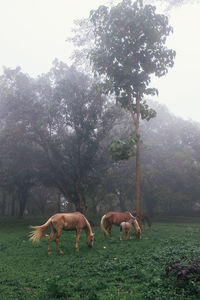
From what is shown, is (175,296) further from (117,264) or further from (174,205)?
(174,205)

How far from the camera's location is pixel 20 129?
32.1 m

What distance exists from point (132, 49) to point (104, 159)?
15.4 metres

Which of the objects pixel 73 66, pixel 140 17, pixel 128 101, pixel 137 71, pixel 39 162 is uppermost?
pixel 73 66

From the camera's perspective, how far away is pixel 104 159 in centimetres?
3475

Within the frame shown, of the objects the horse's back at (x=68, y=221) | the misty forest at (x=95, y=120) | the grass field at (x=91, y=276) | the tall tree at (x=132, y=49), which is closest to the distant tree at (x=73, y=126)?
the misty forest at (x=95, y=120)

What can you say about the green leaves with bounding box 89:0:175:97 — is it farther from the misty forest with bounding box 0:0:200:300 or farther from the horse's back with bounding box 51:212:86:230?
the horse's back with bounding box 51:212:86:230

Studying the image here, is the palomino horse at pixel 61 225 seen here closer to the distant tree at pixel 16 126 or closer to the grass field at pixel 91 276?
the grass field at pixel 91 276

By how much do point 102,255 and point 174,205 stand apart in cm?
4113

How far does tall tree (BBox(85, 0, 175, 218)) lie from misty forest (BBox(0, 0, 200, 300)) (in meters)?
0.07

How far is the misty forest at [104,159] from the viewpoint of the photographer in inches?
356

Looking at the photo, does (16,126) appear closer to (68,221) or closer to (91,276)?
(68,221)

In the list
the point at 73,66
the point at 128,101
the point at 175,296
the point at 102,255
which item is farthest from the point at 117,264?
the point at 73,66

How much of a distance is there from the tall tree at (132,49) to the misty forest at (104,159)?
0.24 feet

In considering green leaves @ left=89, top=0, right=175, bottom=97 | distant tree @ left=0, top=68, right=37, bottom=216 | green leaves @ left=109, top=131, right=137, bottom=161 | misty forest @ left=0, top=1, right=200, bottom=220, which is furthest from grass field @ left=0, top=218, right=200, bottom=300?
distant tree @ left=0, top=68, right=37, bottom=216
